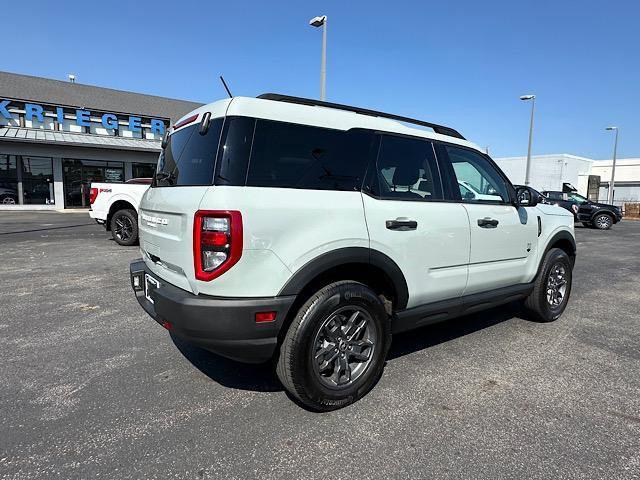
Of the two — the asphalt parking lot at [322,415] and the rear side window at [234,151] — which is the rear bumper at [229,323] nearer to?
the asphalt parking lot at [322,415]

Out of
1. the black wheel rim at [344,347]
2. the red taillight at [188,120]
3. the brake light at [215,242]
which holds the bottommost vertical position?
the black wheel rim at [344,347]

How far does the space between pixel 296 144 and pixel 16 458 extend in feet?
7.78

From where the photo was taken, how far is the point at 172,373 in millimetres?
3211

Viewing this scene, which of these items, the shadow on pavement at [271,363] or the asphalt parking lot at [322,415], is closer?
the asphalt parking lot at [322,415]

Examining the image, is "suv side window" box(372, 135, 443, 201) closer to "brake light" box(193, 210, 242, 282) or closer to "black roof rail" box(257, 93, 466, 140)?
"black roof rail" box(257, 93, 466, 140)

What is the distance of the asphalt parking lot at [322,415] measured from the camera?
220 centimetres

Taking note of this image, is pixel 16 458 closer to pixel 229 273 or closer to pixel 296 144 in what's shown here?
pixel 229 273

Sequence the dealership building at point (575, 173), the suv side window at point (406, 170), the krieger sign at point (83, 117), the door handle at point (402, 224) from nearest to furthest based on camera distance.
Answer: the door handle at point (402, 224)
the suv side window at point (406, 170)
the krieger sign at point (83, 117)
the dealership building at point (575, 173)

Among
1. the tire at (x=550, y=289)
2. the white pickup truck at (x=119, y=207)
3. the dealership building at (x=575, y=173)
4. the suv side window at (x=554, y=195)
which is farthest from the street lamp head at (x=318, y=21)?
the dealership building at (x=575, y=173)

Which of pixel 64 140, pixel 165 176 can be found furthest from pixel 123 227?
pixel 64 140

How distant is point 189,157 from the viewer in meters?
2.83

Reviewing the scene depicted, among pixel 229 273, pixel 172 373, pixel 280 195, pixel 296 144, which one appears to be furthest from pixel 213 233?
pixel 172 373

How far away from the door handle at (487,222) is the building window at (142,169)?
23912 millimetres

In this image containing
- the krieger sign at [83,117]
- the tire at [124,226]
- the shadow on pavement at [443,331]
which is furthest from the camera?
the krieger sign at [83,117]
